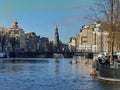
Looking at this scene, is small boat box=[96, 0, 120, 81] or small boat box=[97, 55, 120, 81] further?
small boat box=[96, 0, 120, 81]

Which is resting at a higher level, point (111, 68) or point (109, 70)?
point (111, 68)

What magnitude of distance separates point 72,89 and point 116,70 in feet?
23.8

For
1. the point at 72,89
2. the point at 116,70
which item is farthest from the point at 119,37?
the point at 72,89

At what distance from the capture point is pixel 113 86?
4803 cm

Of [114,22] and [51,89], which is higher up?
[114,22]

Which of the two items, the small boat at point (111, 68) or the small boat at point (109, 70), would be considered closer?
the small boat at point (109, 70)

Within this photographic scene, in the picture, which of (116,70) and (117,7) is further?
(117,7)

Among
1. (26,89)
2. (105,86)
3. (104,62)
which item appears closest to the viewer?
(26,89)

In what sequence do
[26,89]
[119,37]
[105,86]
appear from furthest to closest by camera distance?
[119,37] → [105,86] → [26,89]

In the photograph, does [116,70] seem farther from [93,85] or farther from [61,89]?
[61,89]

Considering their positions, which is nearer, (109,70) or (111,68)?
(111,68)

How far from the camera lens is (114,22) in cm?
5931

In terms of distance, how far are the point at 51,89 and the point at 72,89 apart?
6.51 feet

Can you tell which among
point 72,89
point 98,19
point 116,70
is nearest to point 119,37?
point 98,19
